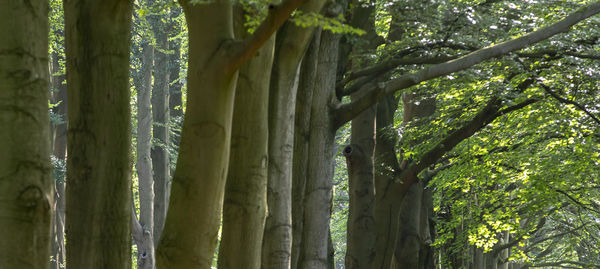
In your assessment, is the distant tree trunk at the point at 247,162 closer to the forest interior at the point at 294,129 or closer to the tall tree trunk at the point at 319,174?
the forest interior at the point at 294,129

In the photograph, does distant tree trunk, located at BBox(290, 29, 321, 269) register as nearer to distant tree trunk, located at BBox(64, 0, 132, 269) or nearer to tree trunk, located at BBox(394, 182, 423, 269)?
distant tree trunk, located at BBox(64, 0, 132, 269)

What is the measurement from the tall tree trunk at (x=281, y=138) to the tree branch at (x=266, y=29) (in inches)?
104

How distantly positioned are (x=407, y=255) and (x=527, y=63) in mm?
5540

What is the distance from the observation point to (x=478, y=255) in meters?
21.2

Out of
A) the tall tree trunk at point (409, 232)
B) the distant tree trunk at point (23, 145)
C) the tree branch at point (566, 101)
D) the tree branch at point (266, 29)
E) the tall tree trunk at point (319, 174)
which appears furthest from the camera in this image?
the tall tree trunk at point (409, 232)

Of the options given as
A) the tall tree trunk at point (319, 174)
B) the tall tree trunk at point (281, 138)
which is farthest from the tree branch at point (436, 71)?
the tall tree trunk at point (281, 138)

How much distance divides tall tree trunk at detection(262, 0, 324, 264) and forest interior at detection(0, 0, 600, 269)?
2 cm

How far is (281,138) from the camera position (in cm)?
772

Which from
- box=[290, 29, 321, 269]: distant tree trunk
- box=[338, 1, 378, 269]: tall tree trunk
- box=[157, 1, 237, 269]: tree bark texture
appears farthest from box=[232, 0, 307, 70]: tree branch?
box=[338, 1, 378, 269]: tall tree trunk

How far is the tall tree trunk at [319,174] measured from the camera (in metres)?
10.1

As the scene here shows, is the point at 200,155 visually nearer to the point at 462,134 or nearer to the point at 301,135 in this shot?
the point at 301,135

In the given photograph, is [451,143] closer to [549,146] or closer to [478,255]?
[549,146]

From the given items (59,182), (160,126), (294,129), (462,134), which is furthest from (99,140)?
(160,126)

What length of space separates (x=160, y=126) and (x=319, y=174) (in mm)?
15936
